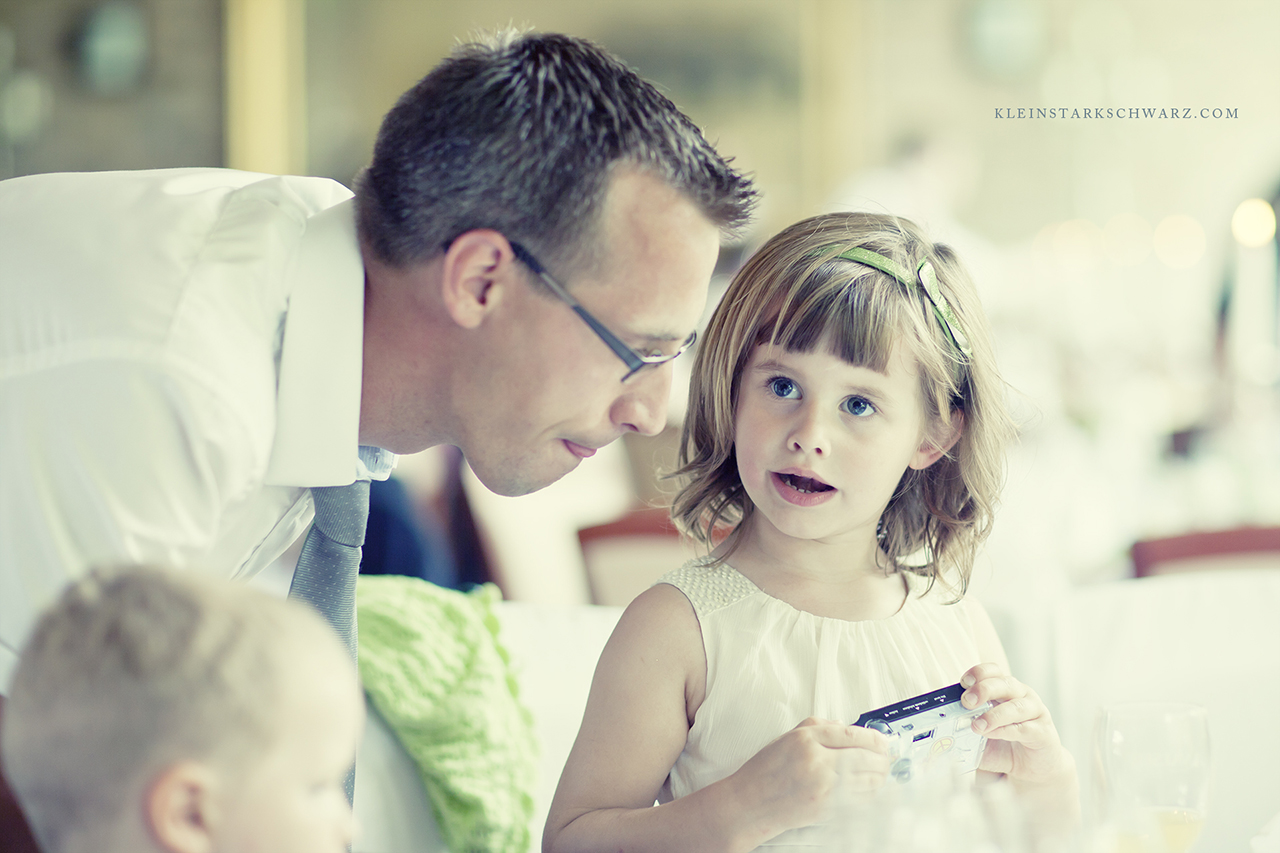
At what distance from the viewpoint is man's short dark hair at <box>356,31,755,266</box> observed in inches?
54.1

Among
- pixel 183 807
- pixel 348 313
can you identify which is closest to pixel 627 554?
pixel 348 313

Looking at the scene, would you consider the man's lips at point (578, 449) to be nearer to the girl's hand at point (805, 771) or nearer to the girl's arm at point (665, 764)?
the girl's arm at point (665, 764)

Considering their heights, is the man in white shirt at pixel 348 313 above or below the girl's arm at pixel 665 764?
above

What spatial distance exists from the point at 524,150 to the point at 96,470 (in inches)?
23.9

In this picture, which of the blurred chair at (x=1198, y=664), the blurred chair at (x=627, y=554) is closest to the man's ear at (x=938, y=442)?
the blurred chair at (x=1198, y=664)

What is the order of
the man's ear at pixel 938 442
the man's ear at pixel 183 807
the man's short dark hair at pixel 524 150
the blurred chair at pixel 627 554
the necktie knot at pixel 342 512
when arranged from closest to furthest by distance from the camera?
the man's ear at pixel 183 807 < the man's short dark hair at pixel 524 150 < the necktie knot at pixel 342 512 < the man's ear at pixel 938 442 < the blurred chair at pixel 627 554

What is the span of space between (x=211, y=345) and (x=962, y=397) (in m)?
1.00

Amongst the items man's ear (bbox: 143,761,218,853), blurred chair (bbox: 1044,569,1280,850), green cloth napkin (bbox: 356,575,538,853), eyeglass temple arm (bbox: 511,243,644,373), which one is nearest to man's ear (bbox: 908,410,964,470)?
eyeglass temple arm (bbox: 511,243,644,373)

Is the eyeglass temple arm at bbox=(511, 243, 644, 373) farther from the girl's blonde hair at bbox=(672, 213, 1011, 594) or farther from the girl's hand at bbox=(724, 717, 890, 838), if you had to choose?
the girl's hand at bbox=(724, 717, 890, 838)

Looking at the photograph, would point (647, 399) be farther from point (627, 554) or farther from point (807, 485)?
Result: point (627, 554)

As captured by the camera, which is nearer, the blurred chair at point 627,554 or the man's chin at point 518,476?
the man's chin at point 518,476

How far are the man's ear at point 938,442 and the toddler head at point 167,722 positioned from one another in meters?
1.01

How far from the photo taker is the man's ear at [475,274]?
140 cm

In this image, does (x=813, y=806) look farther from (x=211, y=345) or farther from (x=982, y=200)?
(x=982, y=200)
